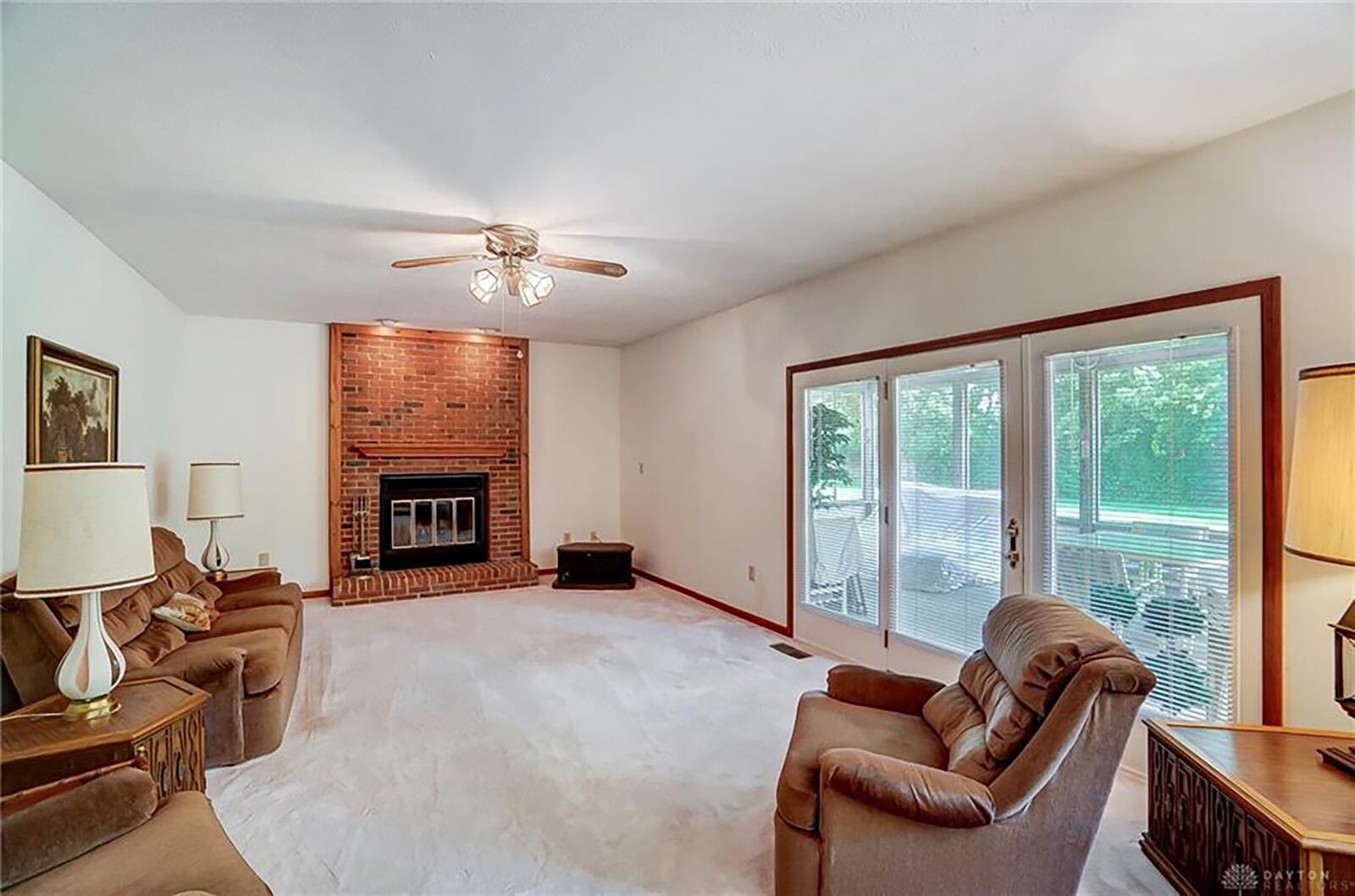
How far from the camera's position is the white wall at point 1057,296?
2121 mm

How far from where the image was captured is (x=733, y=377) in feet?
17.2

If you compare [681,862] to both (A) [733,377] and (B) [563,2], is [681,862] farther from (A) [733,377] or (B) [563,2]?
(A) [733,377]

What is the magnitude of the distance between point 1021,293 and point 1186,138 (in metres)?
0.85

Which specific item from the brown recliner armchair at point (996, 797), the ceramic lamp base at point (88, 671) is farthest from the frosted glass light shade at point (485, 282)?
the brown recliner armchair at point (996, 797)

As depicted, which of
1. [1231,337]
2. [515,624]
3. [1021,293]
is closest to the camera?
[1231,337]

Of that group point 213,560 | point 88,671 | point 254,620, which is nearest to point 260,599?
point 254,620

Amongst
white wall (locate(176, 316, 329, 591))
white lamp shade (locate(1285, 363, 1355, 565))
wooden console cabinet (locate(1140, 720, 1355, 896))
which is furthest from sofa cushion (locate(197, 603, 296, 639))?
white lamp shade (locate(1285, 363, 1355, 565))

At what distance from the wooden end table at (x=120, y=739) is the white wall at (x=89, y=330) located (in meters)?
0.86

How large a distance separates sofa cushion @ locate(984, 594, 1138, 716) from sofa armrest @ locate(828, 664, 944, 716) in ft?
1.10

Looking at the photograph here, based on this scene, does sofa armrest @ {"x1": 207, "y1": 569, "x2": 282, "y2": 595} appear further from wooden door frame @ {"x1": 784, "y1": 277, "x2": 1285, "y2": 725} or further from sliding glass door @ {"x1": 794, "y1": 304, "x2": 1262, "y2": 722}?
wooden door frame @ {"x1": 784, "y1": 277, "x2": 1285, "y2": 725}

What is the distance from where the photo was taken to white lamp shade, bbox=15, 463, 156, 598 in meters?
1.91

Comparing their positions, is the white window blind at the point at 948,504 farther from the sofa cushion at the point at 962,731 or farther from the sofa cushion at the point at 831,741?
the sofa cushion at the point at 831,741

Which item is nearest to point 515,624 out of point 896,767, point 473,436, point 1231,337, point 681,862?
point 473,436

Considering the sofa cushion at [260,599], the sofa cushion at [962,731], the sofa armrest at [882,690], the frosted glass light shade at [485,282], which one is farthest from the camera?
the sofa cushion at [260,599]
